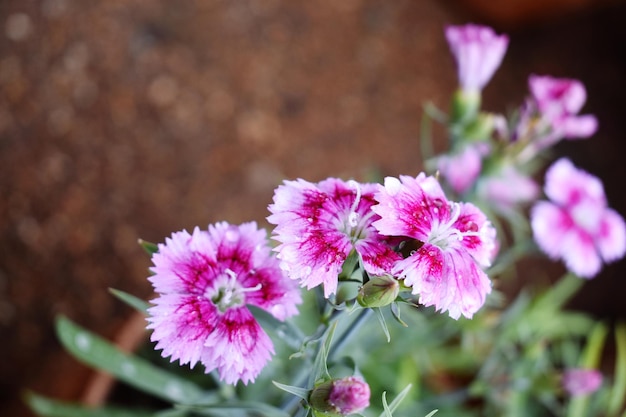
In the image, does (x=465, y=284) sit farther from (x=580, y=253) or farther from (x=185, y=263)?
(x=580, y=253)

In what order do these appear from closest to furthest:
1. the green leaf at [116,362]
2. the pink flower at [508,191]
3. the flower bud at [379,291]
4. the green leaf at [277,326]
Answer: the flower bud at [379,291]
the green leaf at [277,326]
the green leaf at [116,362]
the pink flower at [508,191]

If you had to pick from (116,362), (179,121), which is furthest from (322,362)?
(179,121)

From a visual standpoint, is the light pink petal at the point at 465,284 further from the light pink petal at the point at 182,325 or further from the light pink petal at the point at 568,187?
the light pink petal at the point at 568,187

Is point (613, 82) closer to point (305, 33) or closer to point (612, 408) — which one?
point (305, 33)

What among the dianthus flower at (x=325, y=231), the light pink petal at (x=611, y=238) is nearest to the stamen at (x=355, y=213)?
the dianthus flower at (x=325, y=231)

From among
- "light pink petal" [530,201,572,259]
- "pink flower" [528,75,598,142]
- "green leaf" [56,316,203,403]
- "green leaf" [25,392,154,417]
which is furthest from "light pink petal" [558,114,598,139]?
"green leaf" [25,392,154,417]

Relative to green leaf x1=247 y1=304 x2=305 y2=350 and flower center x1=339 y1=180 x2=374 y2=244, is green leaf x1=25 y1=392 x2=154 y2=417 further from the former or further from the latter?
flower center x1=339 y1=180 x2=374 y2=244
